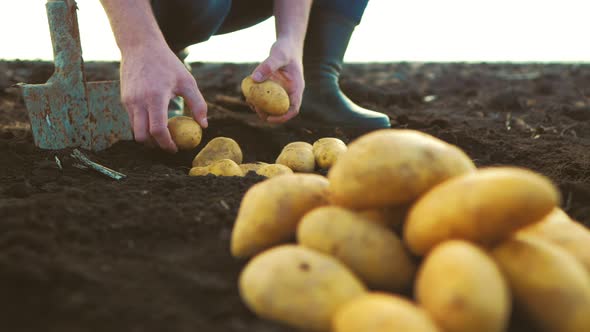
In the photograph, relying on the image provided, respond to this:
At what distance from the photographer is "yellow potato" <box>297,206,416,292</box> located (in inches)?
46.9

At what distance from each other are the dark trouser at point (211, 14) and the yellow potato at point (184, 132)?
2.76ft

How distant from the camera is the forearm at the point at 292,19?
3.02m

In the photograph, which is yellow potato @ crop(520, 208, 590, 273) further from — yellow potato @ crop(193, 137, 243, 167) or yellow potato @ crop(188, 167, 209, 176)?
yellow potato @ crop(193, 137, 243, 167)

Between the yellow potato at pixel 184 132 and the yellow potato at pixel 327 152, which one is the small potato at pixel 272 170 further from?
the yellow potato at pixel 184 132

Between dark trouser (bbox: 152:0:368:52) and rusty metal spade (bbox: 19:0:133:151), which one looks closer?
rusty metal spade (bbox: 19:0:133:151)

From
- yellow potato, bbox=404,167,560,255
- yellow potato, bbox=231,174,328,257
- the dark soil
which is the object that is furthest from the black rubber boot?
yellow potato, bbox=404,167,560,255

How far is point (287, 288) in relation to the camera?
1.11 m

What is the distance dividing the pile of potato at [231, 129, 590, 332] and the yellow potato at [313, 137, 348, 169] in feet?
4.45

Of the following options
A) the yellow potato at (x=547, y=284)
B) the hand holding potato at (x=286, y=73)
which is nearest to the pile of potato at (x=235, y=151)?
the hand holding potato at (x=286, y=73)

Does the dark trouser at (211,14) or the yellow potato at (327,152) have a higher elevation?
the dark trouser at (211,14)

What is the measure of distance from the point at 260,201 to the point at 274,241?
11 cm

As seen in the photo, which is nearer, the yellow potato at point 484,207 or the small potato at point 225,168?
the yellow potato at point 484,207

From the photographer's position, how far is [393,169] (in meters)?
1.20

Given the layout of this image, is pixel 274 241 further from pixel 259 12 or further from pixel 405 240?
pixel 259 12
